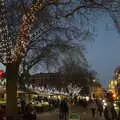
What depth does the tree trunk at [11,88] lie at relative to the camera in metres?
24.5

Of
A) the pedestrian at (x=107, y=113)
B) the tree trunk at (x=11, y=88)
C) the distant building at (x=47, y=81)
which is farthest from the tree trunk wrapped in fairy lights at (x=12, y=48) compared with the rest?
the distant building at (x=47, y=81)

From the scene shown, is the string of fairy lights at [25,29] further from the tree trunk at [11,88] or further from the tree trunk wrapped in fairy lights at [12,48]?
the tree trunk at [11,88]

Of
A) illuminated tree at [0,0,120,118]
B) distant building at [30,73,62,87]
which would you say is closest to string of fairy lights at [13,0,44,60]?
illuminated tree at [0,0,120,118]

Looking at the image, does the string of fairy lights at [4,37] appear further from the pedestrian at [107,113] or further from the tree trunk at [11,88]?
the pedestrian at [107,113]

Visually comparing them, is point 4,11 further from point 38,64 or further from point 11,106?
point 38,64

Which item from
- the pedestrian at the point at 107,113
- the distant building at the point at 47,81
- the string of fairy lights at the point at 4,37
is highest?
the distant building at the point at 47,81

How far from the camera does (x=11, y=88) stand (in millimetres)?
24703

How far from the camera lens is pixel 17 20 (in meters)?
28.3

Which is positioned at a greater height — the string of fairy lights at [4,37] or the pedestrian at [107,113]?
the string of fairy lights at [4,37]

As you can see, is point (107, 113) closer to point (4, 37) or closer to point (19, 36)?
point (19, 36)

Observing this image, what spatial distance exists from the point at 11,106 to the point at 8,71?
1.97 metres

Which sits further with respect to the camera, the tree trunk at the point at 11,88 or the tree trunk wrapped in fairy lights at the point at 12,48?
the tree trunk at the point at 11,88

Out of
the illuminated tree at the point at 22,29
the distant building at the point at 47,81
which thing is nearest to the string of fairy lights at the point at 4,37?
the illuminated tree at the point at 22,29

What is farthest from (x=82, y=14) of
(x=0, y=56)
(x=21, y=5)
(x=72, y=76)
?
(x=72, y=76)
